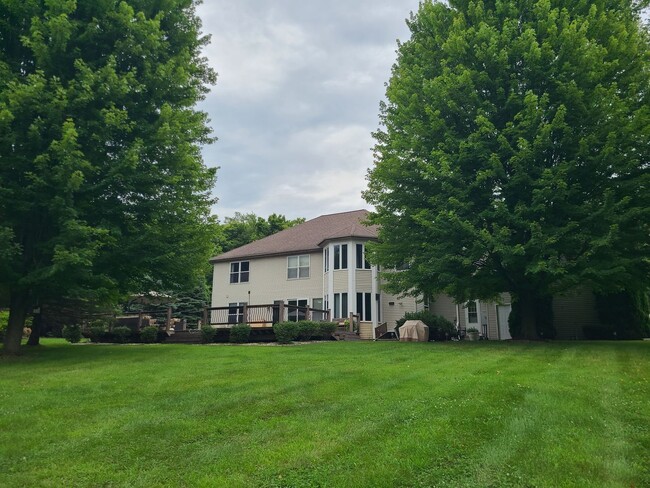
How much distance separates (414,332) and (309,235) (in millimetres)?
14799

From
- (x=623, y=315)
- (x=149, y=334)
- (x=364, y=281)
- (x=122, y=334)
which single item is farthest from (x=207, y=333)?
(x=623, y=315)

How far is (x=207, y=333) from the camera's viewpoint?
19.8m

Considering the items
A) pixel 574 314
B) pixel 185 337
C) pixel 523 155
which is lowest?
pixel 185 337

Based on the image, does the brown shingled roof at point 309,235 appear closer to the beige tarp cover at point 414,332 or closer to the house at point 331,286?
the house at point 331,286

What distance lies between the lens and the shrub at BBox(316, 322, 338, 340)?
63.0 ft

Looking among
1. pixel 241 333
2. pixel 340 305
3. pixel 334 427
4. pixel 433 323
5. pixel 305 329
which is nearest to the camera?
pixel 334 427

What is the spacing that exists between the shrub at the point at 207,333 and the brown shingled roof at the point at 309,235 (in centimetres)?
973

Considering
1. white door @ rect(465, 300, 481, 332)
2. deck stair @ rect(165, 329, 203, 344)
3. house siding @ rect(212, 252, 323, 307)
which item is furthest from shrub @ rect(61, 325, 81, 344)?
white door @ rect(465, 300, 481, 332)

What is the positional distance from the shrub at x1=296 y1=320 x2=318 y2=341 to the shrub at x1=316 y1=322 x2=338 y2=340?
0.62 feet

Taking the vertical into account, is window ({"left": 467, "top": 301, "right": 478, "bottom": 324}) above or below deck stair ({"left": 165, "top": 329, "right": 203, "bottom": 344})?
above

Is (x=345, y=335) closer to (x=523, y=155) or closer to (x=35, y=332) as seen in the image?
(x=523, y=155)

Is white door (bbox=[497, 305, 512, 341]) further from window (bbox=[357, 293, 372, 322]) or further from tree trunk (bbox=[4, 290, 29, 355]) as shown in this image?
tree trunk (bbox=[4, 290, 29, 355])

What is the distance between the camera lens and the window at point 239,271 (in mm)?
31891

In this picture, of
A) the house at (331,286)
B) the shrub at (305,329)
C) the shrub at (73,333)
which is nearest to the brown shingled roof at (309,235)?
the house at (331,286)
